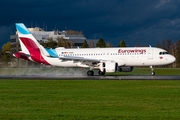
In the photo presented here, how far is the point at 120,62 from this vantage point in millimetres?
54688

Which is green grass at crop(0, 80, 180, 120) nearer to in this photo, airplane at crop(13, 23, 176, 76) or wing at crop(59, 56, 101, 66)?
airplane at crop(13, 23, 176, 76)

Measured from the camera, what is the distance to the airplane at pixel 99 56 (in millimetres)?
54094

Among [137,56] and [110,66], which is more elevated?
[137,56]

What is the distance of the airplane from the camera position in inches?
2130

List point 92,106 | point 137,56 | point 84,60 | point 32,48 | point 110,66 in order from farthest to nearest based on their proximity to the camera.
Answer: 1. point 32,48
2. point 84,60
3. point 137,56
4. point 110,66
5. point 92,106

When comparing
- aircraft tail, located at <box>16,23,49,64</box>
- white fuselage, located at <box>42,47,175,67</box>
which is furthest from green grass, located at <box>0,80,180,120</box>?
aircraft tail, located at <box>16,23,49,64</box>

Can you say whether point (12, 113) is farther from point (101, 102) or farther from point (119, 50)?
point (119, 50)

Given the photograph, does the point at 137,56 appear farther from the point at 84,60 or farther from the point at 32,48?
the point at 32,48

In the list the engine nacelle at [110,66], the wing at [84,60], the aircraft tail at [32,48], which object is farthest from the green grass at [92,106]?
the aircraft tail at [32,48]

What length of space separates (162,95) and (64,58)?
30524mm

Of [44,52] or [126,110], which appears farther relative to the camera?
[44,52]

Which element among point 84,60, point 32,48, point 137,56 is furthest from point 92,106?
point 32,48

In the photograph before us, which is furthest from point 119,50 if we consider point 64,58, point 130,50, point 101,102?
point 101,102

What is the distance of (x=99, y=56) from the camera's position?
56.4 meters
